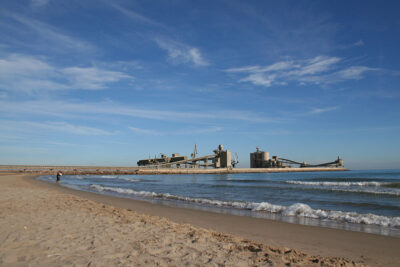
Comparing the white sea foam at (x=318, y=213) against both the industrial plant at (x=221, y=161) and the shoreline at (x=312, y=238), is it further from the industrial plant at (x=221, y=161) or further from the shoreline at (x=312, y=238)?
the industrial plant at (x=221, y=161)

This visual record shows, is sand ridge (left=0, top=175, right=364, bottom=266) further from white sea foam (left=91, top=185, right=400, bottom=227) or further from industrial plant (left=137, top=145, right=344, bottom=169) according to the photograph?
industrial plant (left=137, top=145, right=344, bottom=169)

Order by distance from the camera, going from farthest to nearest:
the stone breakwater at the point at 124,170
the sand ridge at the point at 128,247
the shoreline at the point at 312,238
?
the stone breakwater at the point at 124,170 < the shoreline at the point at 312,238 < the sand ridge at the point at 128,247

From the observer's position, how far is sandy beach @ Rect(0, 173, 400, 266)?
171 inches

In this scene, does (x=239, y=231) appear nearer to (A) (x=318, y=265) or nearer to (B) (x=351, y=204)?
(A) (x=318, y=265)

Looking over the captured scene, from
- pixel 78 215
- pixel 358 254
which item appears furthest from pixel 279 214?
pixel 78 215

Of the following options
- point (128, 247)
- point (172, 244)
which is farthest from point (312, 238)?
point (128, 247)

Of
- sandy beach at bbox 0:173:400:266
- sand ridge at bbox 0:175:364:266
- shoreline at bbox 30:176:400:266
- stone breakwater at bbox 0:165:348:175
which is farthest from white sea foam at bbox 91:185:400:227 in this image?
stone breakwater at bbox 0:165:348:175

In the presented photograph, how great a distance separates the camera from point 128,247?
16.5 feet

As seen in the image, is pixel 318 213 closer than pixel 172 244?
No

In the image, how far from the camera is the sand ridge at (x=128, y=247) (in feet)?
14.0

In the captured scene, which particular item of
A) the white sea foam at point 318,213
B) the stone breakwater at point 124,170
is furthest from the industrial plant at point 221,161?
the white sea foam at point 318,213

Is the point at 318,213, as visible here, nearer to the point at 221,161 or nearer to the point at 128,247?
the point at 128,247

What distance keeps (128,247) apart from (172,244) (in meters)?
0.82

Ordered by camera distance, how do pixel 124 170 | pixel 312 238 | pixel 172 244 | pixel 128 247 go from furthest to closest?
1. pixel 124 170
2. pixel 312 238
3. pixel 172 244
4. pixel 128 247
